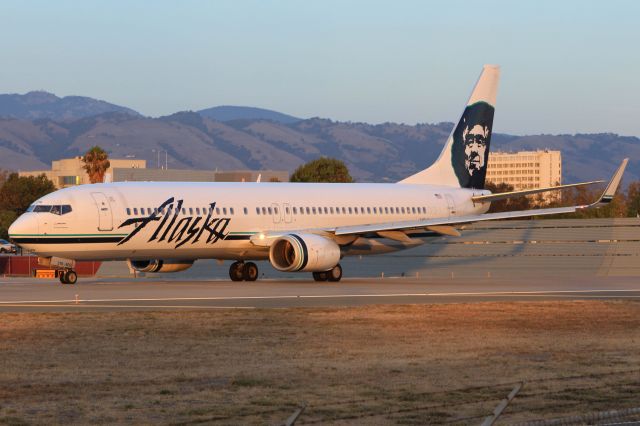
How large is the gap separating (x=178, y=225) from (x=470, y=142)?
671 inches

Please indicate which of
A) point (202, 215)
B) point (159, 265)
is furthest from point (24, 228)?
point (159, 265)

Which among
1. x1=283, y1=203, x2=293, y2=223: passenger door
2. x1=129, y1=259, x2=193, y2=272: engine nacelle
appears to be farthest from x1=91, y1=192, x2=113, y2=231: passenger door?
x1=283, y1=203, x2=293, y2=223: passenger door

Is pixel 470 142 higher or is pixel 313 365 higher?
pixel 470 142

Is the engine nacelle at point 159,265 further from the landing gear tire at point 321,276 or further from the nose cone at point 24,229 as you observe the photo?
the nose cone at point 24,229

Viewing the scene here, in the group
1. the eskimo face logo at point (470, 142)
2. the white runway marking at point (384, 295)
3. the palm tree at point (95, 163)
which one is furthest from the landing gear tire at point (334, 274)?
the palm tree at point (95, 163)

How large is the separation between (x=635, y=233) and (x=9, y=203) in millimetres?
98879

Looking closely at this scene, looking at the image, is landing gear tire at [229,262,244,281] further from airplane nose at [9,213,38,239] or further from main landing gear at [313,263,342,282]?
airplane nose at [9,213,38,239]

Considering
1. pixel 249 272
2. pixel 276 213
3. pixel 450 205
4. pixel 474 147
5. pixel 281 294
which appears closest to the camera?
pixel 281 294

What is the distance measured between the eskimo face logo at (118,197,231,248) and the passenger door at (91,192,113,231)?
48 centimetres

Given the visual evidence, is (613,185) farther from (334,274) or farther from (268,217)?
(268,217)

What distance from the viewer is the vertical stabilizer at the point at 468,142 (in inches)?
2103

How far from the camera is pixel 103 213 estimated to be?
1592 inches

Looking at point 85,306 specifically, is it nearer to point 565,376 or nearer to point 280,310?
point 280,310

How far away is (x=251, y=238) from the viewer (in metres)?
44.8
